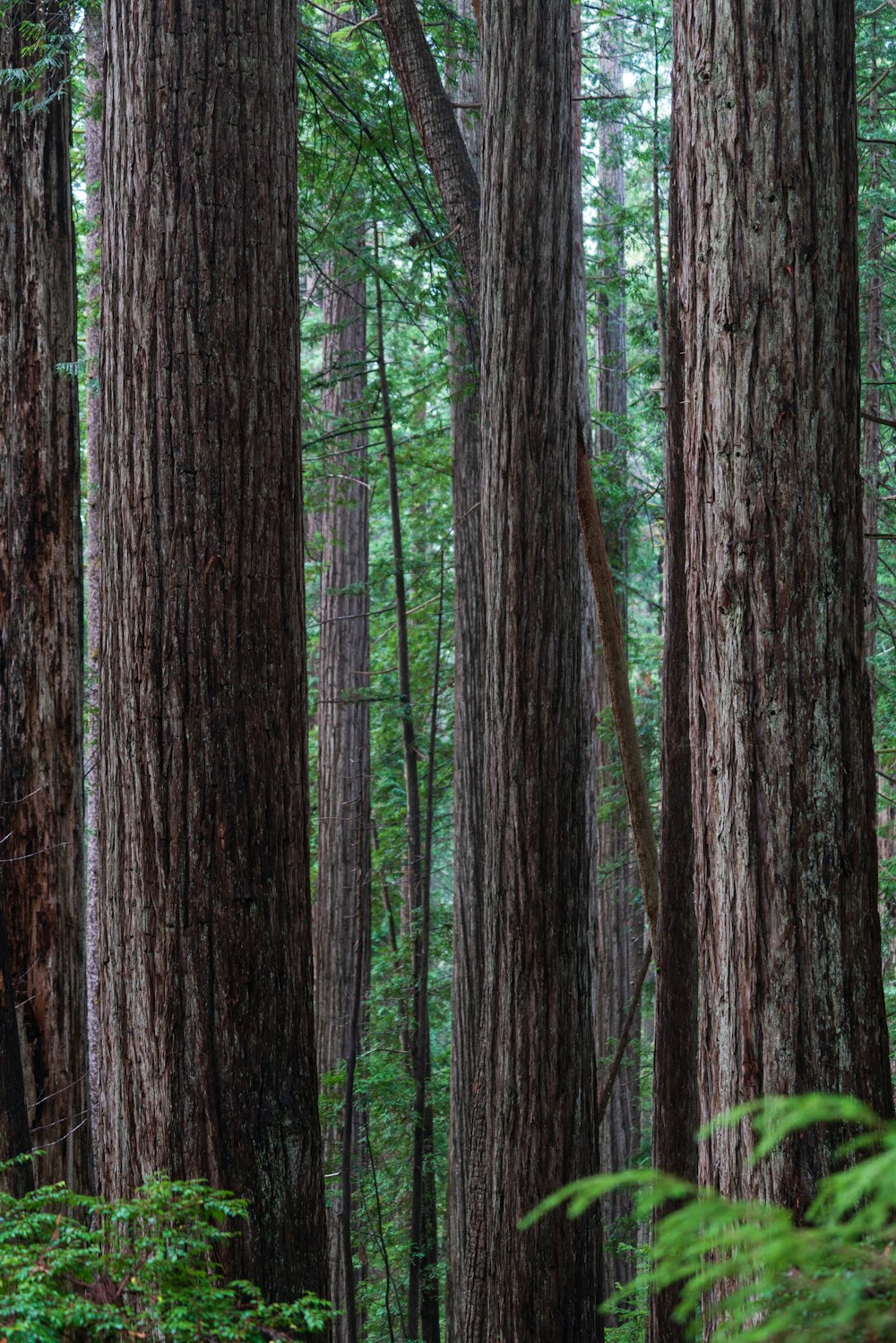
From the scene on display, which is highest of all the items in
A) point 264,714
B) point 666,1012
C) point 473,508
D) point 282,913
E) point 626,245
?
point 626,245

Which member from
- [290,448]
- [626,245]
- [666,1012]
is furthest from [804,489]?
[626,245]

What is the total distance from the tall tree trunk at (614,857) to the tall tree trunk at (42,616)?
7889mm

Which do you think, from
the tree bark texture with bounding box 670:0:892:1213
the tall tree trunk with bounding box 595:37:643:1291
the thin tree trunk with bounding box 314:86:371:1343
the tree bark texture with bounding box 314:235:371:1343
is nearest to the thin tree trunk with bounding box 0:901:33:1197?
the tree bark texture with bounding box 670:0:892:1213

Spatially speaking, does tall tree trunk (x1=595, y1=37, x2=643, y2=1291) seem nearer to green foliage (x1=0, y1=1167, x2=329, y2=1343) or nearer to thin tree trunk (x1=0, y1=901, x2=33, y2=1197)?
thin tree trunk (x1=0, y1=901, x2=33, y2=1197)

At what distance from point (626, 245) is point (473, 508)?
9153 millimetres

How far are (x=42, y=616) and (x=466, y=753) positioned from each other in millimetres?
4569

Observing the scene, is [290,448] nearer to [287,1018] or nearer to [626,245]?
[287,1018]

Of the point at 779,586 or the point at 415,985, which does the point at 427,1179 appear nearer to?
the point at 415,985

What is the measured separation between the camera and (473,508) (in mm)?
9336

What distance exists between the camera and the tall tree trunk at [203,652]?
12.2 feet

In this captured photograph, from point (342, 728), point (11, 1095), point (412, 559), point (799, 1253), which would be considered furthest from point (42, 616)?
point (412, 559)

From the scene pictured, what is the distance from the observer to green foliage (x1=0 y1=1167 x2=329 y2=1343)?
2223mm

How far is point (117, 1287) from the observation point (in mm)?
2465

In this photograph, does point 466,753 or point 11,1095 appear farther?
point 466,753
